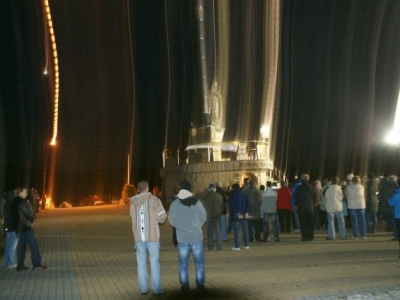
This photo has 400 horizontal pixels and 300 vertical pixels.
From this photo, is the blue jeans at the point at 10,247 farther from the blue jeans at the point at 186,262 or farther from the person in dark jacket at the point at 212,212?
the blue jeans at the point at 186,262

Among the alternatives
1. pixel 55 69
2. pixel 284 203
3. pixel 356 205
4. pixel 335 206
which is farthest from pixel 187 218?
pixel 55 69

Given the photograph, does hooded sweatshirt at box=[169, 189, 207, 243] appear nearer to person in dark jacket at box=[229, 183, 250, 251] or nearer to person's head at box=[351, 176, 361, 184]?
person in dark jacket at box=[229, 183, 250, 251]

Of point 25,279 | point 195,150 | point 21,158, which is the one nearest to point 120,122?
point 21,158

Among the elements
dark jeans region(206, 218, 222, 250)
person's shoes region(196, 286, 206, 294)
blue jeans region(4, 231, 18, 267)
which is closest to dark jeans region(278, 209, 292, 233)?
dark jeans region(206, 218, 222, 250)

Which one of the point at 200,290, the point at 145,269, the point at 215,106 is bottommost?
the point at 200,290

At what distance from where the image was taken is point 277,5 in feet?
113

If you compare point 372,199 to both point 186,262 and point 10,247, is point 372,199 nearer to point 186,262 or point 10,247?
point 10,247

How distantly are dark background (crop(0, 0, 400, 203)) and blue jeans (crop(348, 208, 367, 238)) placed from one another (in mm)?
17801

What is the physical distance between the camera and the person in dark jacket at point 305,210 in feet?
50.3

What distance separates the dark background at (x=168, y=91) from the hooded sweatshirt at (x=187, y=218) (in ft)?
69.7

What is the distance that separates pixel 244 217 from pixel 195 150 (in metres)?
19.3

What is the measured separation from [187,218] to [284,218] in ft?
31.6

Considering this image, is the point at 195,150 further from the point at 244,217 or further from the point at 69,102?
the point at 69,102

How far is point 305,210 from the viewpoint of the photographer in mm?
15539
